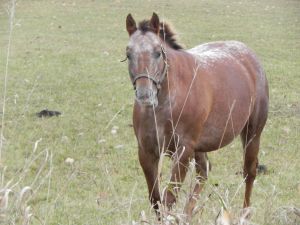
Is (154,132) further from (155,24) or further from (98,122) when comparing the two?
(98,122)

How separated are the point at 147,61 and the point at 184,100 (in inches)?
18.9

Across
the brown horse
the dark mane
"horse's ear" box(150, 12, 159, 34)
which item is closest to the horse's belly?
the brown horse

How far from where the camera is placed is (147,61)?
4051 mm

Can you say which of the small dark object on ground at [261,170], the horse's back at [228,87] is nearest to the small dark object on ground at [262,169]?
the small dark object on ground at [261,170]

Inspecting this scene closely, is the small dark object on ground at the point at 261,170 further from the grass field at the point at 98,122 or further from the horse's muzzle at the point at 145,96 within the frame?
the horse's muzzle at the point at 145,96

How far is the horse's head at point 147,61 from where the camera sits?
12.8 feet

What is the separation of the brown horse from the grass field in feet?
1.09

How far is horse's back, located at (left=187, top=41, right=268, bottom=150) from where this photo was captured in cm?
475

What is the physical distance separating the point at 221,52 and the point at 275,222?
2.22 m

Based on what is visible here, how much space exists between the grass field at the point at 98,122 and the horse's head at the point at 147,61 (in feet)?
2.07

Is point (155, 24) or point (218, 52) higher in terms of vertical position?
point (155, 24)

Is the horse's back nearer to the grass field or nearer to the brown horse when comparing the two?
the brown horse

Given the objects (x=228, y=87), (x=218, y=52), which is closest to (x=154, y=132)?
(x=228, y=87)

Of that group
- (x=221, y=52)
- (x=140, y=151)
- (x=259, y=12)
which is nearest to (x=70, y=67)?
(x=221, y=52)
